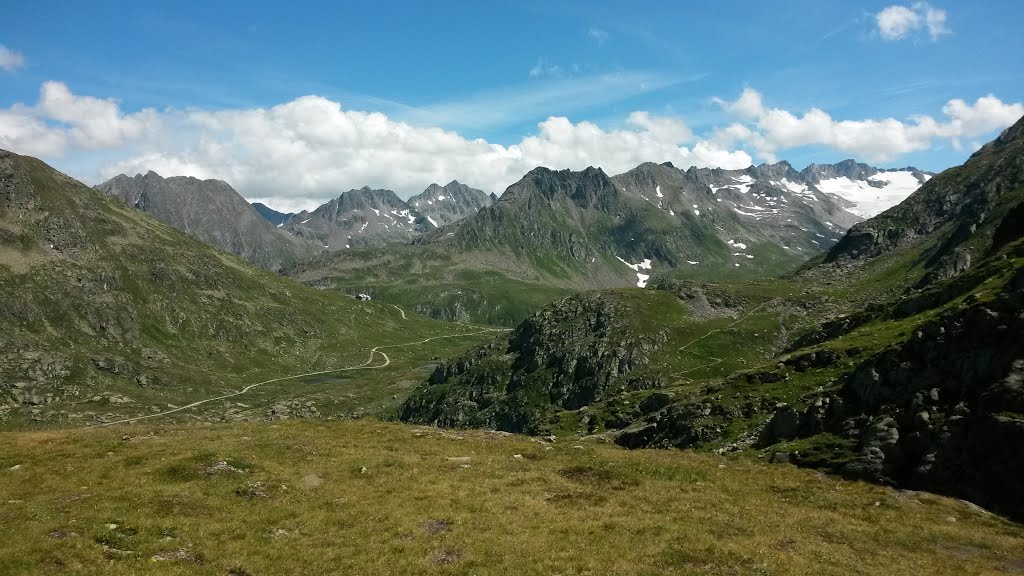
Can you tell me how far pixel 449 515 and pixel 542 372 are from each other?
131 metres

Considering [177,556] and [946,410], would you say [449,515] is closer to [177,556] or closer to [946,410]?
[177,556]

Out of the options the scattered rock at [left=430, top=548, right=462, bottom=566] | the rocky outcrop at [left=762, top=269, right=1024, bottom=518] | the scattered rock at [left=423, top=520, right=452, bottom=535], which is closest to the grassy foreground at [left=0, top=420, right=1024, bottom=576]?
the scattered rock at [left=430, top=548, right=462, bottom=566]

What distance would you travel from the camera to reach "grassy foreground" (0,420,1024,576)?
26156 mm

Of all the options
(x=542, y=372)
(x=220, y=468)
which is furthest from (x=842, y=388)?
(x=542, y=372)

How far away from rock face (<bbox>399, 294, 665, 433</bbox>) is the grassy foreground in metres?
92.5

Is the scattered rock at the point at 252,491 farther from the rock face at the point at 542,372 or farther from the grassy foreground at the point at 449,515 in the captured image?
the rock face at the point at 542,372

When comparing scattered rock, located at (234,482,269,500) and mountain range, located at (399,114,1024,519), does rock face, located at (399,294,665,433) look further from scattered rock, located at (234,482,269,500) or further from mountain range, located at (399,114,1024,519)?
scattered rock, located at (234,482,269,500)

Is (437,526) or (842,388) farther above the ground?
(842,388)

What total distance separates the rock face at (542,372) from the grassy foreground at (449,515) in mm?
92529

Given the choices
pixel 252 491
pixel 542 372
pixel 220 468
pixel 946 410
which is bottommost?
pixel 542 372

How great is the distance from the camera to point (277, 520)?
3127 centimetres

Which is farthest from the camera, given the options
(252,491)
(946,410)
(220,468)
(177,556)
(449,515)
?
(946,410)

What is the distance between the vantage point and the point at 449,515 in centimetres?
3172

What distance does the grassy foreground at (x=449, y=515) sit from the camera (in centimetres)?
2616
